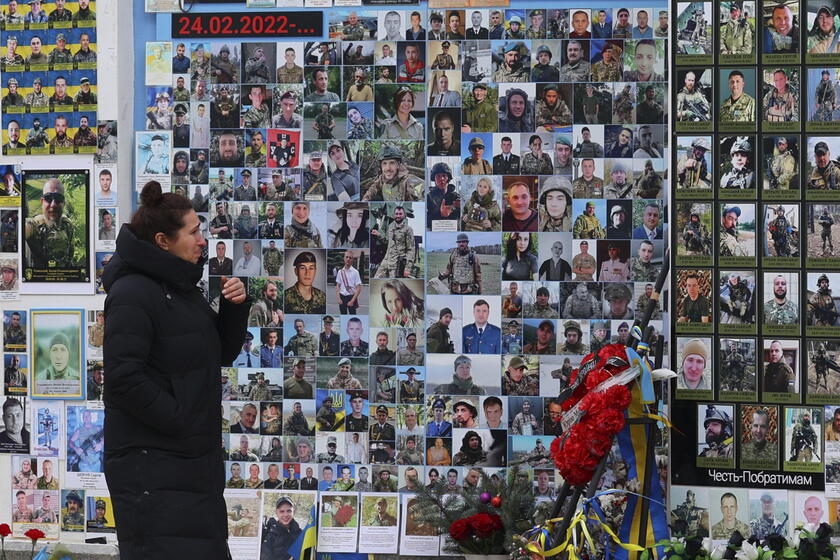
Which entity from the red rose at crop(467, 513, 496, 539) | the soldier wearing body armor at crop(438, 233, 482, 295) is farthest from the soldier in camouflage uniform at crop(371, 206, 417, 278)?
the red rose at crop(467, 513, 496, 539)

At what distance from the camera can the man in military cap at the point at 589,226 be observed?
4.85 meters

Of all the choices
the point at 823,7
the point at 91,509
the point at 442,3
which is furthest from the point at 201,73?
the point at 823,7

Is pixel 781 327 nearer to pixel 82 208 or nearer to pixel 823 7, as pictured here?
pixel 823 7

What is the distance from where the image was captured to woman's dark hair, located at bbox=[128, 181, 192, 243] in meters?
3.40

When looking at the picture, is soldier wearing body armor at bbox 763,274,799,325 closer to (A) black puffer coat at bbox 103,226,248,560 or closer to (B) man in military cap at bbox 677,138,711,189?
(B) man in military cap at bbox 677,138,711,189

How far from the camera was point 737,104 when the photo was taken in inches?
177

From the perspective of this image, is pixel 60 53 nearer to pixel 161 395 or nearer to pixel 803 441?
pixel 161 395

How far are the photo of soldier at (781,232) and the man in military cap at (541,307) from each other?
3.24ft

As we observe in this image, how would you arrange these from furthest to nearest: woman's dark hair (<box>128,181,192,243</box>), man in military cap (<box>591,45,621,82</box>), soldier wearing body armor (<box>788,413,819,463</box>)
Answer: man in military cap (<box>591,45,621,82</box>) < soldier wearing body armor (<box>788,413,819,463</box>) < woman's dark hair (<box>128,181,192,243</box>)

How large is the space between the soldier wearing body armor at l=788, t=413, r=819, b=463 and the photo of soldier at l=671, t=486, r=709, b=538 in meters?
0.41

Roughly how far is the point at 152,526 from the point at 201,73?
100 inches

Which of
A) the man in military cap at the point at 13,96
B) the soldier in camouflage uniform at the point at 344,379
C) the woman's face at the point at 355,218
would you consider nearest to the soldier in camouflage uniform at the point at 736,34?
the woman's face at the point at 355,218

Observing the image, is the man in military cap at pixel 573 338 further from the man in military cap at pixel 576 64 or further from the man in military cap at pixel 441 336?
the man in military cap at pixel 576 64

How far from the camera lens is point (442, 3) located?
4.94m
